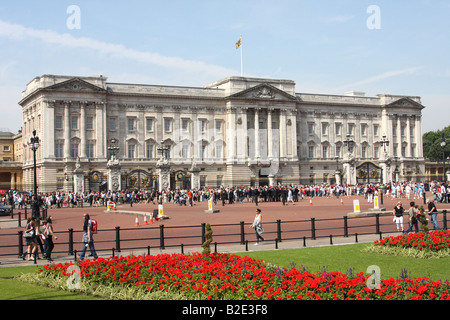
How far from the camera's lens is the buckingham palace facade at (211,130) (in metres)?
75.6

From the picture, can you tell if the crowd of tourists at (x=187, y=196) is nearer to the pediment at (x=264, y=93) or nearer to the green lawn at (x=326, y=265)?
the pediment at (x=264, y=93)

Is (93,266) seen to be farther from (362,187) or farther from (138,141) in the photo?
(138,141)

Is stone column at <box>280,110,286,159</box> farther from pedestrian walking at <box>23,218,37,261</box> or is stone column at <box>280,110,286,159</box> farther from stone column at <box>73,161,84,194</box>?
pedestrian walking at <box>23,218,37,261</box>

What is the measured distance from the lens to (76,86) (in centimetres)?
7612

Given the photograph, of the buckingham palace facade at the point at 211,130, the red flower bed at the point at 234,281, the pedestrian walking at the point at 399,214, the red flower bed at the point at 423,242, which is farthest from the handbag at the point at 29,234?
the buckingham palace facade at the point at 211,130

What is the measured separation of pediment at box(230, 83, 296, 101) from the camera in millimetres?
86812

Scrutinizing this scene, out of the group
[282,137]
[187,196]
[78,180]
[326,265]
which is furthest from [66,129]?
[326,265]

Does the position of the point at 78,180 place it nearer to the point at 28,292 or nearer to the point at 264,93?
the point at 264,93

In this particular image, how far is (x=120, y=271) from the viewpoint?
44.0ft

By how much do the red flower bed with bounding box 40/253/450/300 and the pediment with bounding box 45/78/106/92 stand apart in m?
64.4

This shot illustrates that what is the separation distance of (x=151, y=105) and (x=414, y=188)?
1624 inches
